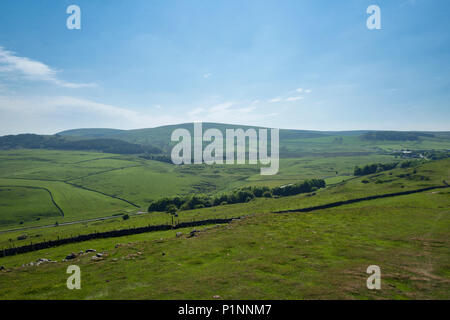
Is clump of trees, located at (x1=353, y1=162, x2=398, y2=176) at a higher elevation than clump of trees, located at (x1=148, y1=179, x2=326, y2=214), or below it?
higher

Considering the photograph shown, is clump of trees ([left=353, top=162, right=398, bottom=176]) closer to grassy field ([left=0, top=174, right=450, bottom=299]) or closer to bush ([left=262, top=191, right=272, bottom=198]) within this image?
bush ([left=262, top=191, right=272, bottom=198])

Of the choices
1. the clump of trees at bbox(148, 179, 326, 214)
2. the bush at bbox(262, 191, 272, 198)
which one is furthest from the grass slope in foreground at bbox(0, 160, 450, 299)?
the bush at bbox(262, 191, 272, 198)

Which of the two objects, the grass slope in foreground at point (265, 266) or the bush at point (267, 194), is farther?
the bush at point (267, 194)

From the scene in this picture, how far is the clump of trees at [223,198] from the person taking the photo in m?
129

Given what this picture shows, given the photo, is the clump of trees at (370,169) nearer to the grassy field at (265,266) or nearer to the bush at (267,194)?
the bush at (267,194)

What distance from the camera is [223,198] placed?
132 meters

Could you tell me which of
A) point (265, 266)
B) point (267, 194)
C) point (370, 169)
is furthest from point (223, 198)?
point (370, 169)

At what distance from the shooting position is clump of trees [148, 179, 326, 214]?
424ft

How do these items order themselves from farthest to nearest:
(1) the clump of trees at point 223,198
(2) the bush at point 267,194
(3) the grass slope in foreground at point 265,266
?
(2) the bush at point 267,194
(1) the clump of trees at point 223,198
(3) the grass slope in foreground at point 265,266

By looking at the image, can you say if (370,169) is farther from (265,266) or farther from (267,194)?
(265,266)

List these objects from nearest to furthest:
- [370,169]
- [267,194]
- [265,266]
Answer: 1. [265,266]
2. [267,194]
3. [370,169]

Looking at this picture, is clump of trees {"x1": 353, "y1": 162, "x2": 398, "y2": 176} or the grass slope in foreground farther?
clump of trees {"x1": 353, "y1": 162, "x2": 398, "y2": 176}

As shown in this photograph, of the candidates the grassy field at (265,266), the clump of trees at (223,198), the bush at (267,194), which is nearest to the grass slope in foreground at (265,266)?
the grassy field at (265,266)

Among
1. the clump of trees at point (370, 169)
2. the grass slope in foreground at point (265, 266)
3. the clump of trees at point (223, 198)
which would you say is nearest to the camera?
the grass slope in foreground at point (265, 266)
